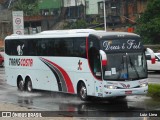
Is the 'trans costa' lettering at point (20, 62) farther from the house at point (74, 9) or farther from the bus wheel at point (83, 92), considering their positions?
the house at point (74, 9)

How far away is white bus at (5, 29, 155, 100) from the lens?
19266 mm

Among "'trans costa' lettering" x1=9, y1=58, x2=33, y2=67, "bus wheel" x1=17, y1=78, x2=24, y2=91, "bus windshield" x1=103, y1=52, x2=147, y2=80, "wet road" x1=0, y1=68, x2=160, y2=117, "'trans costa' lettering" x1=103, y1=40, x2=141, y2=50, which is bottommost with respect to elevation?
"bus wheel" x1=17, y1=78, x2=24, y2=91

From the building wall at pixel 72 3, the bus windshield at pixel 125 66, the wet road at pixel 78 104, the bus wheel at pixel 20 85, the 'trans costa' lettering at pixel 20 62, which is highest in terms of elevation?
the building wall at pixel 72 3

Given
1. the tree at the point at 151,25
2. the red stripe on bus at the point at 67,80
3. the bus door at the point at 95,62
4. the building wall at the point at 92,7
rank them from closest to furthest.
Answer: the bus door at the point at 95,62 < the red stripe on bus at the point at 67,80 < the tree at the point at 151,25 < the building wall at the point at 92,7

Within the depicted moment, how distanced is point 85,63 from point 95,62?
0.83 m

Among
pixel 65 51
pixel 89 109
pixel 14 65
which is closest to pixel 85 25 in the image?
pixel 14 65

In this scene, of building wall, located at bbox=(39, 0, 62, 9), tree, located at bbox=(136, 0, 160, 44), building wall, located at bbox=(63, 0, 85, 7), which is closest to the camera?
tree, located at bbox=(136, 0, 160, 44)

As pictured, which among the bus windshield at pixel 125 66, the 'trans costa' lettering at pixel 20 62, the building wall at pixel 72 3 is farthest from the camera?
the building wall at pixel 72 3

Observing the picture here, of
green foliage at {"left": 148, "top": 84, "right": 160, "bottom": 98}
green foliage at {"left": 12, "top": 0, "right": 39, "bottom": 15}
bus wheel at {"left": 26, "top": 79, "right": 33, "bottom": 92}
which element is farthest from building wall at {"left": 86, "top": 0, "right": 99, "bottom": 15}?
green foliage at {"left": 148, "top": 84, "right": 160, "bottom": 98}

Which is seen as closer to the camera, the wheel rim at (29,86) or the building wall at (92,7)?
the wheel rim at (29,86)

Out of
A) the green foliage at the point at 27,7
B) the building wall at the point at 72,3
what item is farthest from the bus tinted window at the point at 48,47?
the green foliage at the point at 27,7

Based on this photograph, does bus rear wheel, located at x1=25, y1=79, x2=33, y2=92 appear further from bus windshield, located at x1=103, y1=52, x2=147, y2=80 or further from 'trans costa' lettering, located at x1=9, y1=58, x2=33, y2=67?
bus windshield, located at x1=103, y1=52, x2=147, y2=80

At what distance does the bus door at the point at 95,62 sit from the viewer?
19531 mm

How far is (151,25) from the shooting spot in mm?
57594
